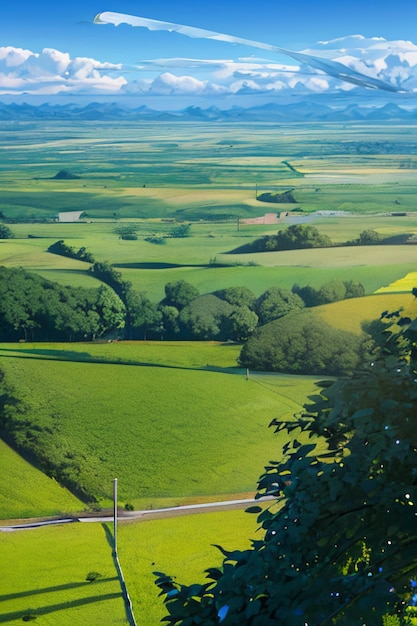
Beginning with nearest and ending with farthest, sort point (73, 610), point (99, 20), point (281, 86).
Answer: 1. point (73, 610)
2. point (99, 20)
3. point (281, 86)

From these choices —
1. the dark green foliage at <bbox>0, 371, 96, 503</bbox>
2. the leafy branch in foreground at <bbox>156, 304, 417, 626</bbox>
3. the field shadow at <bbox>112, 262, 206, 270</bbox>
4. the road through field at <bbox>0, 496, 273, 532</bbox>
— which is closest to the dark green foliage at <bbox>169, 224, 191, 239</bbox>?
the field shadow at <bbox>112, 262, 206, 270</bbox>

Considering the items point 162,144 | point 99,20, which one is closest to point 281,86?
point 162,144

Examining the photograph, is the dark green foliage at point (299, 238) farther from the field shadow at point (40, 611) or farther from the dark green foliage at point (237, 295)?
the field shadow at point (40, 611)

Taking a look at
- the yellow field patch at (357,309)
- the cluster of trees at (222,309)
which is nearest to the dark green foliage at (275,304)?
the cluster of trees at (222,309)

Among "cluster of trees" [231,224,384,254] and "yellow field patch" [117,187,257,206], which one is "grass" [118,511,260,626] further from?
"yellow field patch" [117,187,257,206]

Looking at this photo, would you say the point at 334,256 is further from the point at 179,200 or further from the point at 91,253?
the point at 91,253

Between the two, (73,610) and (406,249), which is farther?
(406,249)
